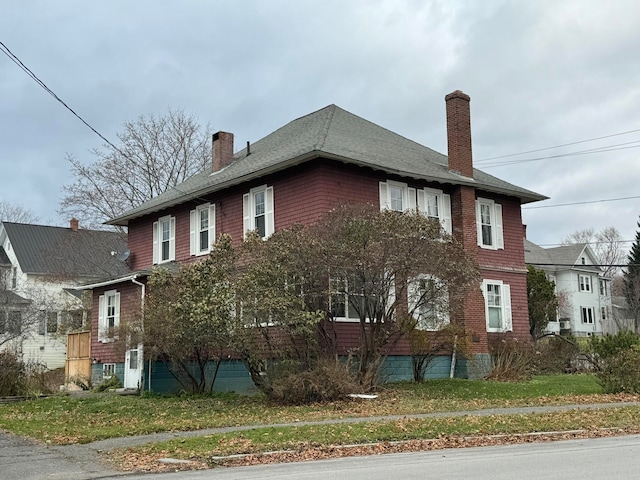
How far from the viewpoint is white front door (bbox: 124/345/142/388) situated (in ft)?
81.0

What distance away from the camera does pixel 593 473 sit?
8719mm

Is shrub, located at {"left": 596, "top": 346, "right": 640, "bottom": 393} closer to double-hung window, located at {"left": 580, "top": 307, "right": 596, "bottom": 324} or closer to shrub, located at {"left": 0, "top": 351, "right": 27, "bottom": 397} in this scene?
shrub, located at {"left": 0, "top": 351, "right": 27, "bottom": 397}

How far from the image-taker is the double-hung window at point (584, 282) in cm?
5994

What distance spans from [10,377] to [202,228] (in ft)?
27.6

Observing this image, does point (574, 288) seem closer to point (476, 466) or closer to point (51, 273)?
point (51, 273)

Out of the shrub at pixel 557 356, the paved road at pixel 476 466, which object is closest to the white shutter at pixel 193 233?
the shrub at pixel 557 356

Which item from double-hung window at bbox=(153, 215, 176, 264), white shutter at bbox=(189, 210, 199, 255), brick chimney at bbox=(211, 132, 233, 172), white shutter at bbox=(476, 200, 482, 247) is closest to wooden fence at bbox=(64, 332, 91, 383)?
double-hung window at bbox=(153, 215, 176, 264)

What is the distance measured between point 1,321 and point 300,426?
94.1 feet

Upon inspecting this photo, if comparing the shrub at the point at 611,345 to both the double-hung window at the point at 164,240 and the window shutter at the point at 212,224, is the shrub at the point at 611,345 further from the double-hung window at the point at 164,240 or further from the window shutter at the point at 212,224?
the double-hung window at the point at 164,240

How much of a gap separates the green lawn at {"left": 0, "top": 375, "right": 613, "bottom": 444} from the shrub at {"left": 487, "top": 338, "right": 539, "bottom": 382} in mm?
1402

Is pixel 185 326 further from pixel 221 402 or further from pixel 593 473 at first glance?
pixel 593 473

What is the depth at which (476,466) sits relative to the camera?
9.52m

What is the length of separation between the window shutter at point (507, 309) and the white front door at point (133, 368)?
13265 millimetres

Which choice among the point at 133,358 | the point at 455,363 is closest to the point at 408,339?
the point at 455,363
